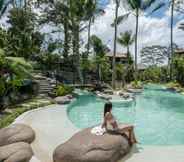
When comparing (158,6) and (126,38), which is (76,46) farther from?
(126,38)

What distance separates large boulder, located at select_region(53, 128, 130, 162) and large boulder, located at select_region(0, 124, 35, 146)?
1.29 meters

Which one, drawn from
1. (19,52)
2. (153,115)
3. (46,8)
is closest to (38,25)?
(46,8)

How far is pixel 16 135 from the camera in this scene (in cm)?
718

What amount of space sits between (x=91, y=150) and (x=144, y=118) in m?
8.24

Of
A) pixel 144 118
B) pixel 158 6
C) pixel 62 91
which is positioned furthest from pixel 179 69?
pixel 144 118

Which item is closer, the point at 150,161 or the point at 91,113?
the point at 150,161

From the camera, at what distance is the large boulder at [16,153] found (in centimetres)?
566

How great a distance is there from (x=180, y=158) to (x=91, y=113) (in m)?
8.56

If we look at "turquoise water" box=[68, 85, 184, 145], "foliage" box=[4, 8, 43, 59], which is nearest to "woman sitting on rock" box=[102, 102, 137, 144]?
"turquoise water" box=[68, 85, 184, 145]

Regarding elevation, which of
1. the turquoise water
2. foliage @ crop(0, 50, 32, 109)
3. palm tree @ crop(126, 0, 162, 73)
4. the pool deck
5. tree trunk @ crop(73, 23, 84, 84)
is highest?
palm tree @ crop(126, 0, 162, 73)

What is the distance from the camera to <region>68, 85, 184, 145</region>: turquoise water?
33.1 ft

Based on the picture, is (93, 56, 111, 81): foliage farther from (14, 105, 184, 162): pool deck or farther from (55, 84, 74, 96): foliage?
(14, 105, 184, 162): pool deck

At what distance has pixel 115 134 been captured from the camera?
274 inches

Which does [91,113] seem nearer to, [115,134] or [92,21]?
[115,134]
